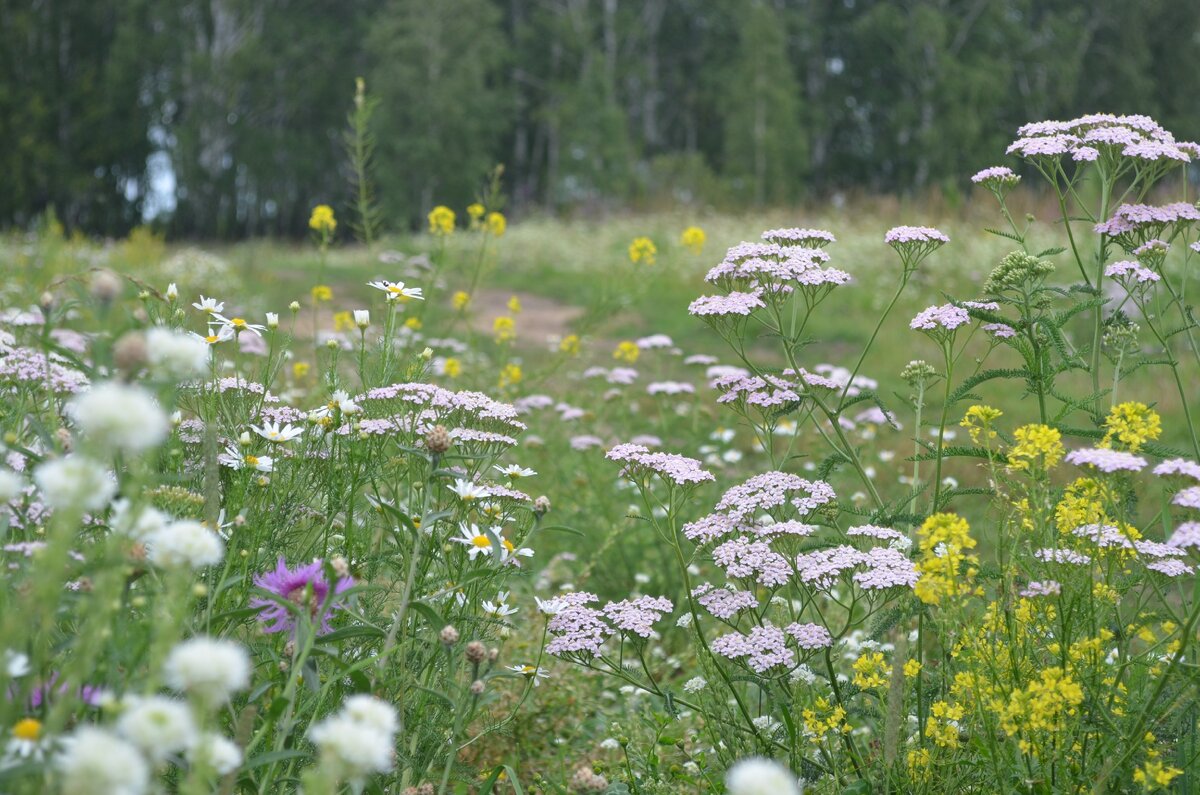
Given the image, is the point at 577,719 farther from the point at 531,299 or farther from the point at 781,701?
the point at 531,299

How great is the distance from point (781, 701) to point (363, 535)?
35.1 inches

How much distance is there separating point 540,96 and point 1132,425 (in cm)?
2657

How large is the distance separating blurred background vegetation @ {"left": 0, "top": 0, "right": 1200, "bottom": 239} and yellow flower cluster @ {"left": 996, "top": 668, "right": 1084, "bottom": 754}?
17.4 meters

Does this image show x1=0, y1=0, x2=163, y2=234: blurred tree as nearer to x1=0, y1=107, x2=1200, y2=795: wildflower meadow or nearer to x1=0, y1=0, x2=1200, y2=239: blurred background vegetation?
x1=0, y1=0, x2=1200, y2=239: blurred background vegetation

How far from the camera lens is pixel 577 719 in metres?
2.91

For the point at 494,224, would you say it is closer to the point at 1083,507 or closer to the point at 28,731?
the point at 1083,507

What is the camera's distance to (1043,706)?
5.47 ft

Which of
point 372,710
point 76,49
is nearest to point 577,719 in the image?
point 372,710

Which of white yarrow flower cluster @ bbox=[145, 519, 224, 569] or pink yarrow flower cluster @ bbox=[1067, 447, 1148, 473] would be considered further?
pink yarrow flower cluster @ bbox=[1067, 447, 1148, 473]

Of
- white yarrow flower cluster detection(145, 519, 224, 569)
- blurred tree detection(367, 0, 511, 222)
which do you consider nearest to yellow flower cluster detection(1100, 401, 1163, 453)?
white yarrow flower cluster detection(145, 519, 224, 569)

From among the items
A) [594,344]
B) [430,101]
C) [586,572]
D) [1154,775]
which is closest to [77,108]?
[430,101]

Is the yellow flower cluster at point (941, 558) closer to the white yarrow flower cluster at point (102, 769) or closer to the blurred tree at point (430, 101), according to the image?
the white yarrow flower cluster at point (102, 769)

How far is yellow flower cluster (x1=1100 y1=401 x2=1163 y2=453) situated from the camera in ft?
5.88

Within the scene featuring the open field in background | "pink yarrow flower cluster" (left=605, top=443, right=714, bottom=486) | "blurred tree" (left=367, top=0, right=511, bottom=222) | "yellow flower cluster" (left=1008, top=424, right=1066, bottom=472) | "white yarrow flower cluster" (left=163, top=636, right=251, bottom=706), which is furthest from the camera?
"blurred tree" (left=367, top=0, right=511, bottom=222)
